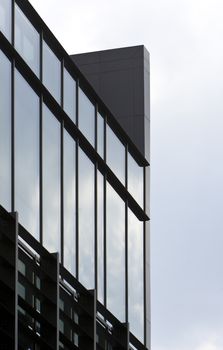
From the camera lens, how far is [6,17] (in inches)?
1081

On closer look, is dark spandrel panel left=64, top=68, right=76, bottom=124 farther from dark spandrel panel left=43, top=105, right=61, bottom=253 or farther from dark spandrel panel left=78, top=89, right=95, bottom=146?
dark spandrel panel left=43, top=105, right=61, bottom=253

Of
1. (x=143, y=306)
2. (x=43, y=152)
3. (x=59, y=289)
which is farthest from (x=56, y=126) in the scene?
(x=143, y=306)

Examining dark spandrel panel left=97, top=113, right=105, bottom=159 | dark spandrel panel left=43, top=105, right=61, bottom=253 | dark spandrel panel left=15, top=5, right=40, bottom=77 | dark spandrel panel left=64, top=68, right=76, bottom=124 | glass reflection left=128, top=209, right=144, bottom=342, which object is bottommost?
glass reflection left=128, top=209, right=144, bottom=342

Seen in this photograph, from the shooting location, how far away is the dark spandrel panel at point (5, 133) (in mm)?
26266

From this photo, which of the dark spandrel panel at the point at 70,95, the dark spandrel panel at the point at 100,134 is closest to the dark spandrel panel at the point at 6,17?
the dark spandrel panel at the point at 70,95

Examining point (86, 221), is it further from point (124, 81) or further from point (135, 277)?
point (124, 81)

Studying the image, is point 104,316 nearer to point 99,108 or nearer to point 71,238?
point 71,238

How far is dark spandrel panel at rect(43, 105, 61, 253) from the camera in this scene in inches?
1140

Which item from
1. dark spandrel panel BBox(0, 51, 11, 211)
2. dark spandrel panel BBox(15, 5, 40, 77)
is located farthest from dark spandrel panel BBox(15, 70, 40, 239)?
→ dark spandrel panel BBox(15, 5, 40, 77)

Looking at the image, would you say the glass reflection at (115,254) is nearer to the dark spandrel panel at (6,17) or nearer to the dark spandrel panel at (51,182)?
the dark spandrel panel at (51,182)

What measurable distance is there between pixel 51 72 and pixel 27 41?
1706 millimetres

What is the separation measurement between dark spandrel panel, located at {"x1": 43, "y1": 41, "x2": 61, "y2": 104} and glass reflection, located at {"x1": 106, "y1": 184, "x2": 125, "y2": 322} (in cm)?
420

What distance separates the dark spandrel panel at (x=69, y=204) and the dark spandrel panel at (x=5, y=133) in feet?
12.7

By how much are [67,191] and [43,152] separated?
1.82 meters
